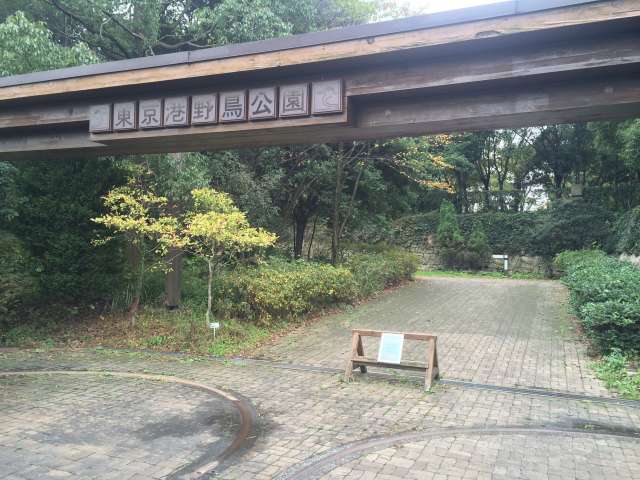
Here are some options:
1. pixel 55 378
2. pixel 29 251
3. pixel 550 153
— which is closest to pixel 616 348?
pixel 55 378

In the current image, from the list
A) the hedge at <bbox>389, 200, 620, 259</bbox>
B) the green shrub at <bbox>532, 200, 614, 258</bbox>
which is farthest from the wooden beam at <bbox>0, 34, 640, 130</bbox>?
the green shrub at <bbox>532, 200, 614, 258</bbox>

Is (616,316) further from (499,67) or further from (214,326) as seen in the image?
(214,326)

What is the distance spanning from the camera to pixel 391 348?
21.9 feet

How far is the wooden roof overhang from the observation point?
12.9 feet

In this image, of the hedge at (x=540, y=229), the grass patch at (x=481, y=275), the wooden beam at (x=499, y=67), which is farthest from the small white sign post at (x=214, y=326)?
the grass patch at (x=481, y=275)

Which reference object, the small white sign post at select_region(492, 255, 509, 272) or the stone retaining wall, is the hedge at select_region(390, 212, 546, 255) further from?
the small white sign post at select_region(492, 255, 509, 272)

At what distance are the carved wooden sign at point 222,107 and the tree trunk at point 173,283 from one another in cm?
483

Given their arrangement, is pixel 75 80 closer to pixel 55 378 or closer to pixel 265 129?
pixel 265 129

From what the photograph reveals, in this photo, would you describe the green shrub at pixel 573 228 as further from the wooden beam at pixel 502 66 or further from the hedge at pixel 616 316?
the wooden beam at pixel 502 66

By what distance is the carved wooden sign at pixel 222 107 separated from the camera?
4875mm

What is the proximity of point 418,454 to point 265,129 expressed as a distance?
11.4 ft

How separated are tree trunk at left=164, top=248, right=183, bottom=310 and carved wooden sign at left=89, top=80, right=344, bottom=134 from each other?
190 inches

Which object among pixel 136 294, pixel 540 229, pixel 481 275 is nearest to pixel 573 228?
pixel 540 229

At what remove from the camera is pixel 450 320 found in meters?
11.9
